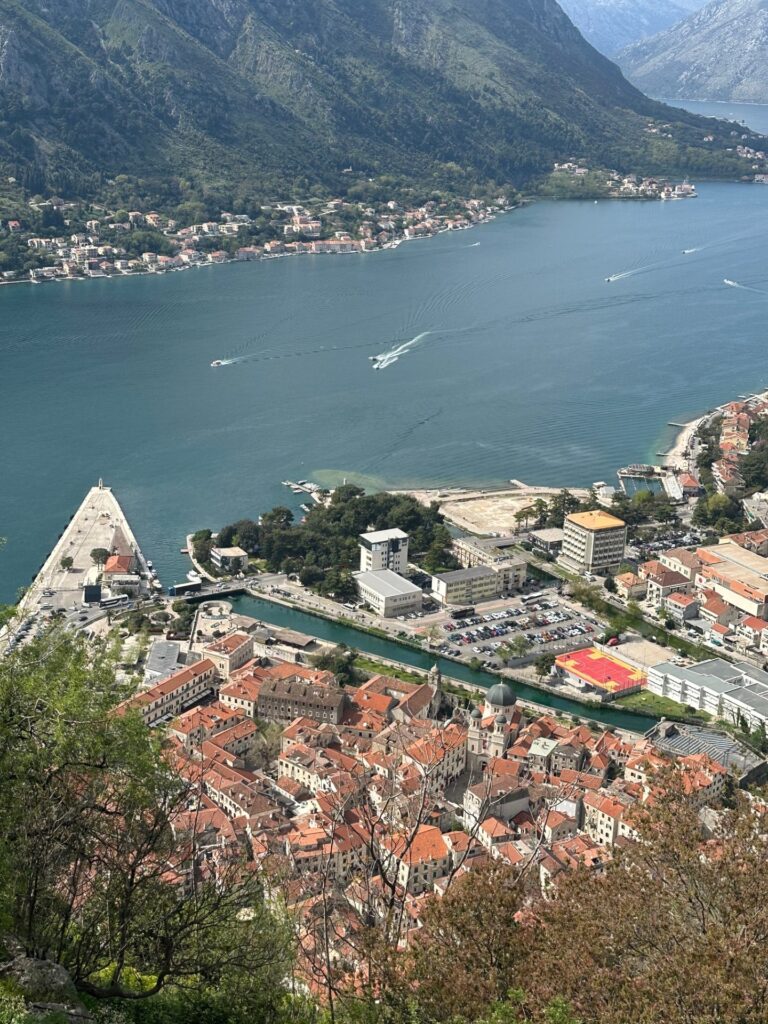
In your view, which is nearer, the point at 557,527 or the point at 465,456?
the point at 557,527

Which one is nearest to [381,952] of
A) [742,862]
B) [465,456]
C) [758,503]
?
[742,862]

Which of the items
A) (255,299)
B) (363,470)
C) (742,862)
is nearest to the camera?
(742,862)

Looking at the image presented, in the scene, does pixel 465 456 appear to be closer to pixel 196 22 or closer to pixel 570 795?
pixel 570 795

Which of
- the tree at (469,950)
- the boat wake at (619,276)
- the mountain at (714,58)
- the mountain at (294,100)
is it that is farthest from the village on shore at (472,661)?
the mountain at (714,58)

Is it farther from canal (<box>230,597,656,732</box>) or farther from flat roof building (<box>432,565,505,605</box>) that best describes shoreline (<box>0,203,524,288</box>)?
flat roof building (<box>432,565,505,605</box>)

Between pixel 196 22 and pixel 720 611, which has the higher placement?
pixel 196 22

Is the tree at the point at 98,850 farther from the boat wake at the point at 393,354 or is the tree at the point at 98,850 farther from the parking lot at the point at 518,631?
the boat wake at the point at 393,354

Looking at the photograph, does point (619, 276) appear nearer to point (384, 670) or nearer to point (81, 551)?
point (81, 551)
